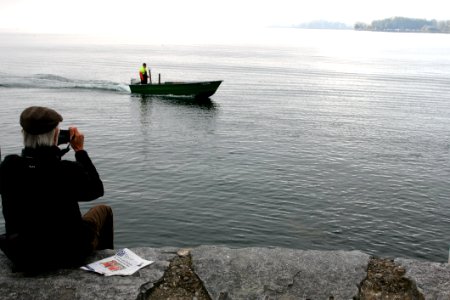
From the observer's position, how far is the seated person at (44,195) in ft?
16.1

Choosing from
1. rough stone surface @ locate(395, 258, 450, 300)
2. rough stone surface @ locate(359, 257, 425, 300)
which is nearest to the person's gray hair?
rough stone surface @ locate(359, 257, 425, 300)

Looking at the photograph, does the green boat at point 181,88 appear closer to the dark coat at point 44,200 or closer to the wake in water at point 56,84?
the wake in water at point 56,84

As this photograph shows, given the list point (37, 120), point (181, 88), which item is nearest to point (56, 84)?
point (181, 88)

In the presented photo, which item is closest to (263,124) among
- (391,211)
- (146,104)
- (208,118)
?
(208,118)

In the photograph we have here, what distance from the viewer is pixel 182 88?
4406 centimetres

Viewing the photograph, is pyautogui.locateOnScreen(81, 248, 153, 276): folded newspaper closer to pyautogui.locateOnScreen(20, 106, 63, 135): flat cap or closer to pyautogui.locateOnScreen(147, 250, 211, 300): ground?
pyautogui.locateOnScreen(147, 250, 211, 300): ground

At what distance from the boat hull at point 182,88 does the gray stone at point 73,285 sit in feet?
127

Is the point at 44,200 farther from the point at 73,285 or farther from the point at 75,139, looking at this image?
the point at 73,285

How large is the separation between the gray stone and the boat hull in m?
38.6

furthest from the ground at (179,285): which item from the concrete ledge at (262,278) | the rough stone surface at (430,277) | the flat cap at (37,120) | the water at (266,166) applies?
the water at (266,166)

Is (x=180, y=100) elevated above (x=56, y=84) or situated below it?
below

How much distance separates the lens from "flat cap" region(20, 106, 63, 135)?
480 centimetres

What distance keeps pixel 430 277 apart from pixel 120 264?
369cm

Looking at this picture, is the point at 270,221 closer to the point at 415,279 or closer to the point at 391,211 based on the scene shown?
the point at 391,211
